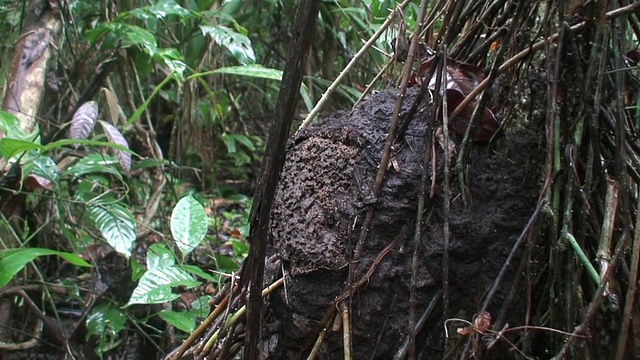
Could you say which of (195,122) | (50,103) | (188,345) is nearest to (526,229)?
(188,345)

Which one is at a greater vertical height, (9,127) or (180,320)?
(9,127)

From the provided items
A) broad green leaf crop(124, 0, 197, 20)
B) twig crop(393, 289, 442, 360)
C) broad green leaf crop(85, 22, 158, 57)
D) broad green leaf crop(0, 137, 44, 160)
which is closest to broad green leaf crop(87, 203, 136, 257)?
broad green leaf crop(0, 137, 44, 160)

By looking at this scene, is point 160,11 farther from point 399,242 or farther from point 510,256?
point 510,256

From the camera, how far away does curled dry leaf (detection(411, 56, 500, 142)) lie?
3.05 ft

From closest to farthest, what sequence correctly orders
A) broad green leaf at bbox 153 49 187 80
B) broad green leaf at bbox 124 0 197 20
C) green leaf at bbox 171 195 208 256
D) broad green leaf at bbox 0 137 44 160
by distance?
1. broad green leaf at bbox 0 137 44 160
2. green leaf at bbox 171 195 208 256
3. broad green leaf at bbox 153 49 187 80
4. broad green leaf at bbox 124 0 197 20

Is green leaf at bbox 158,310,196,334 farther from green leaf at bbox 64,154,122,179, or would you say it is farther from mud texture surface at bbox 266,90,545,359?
mud texture surface at bbox 266,90,545,359

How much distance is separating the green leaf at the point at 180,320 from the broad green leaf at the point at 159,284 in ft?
0.46

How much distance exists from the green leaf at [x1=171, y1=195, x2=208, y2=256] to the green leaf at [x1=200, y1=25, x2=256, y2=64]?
2.09ft

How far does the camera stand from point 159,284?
134 cm

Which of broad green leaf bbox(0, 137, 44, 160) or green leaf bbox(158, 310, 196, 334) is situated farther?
green leaf bbox(158, 310, 196, 334)

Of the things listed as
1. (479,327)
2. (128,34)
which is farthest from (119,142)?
(479,327)

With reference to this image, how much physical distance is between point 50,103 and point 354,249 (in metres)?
1.71

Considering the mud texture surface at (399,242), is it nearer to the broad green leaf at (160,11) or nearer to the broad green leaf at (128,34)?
the broad green leaf at (128,34)

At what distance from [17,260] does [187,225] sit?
367 millimetres
